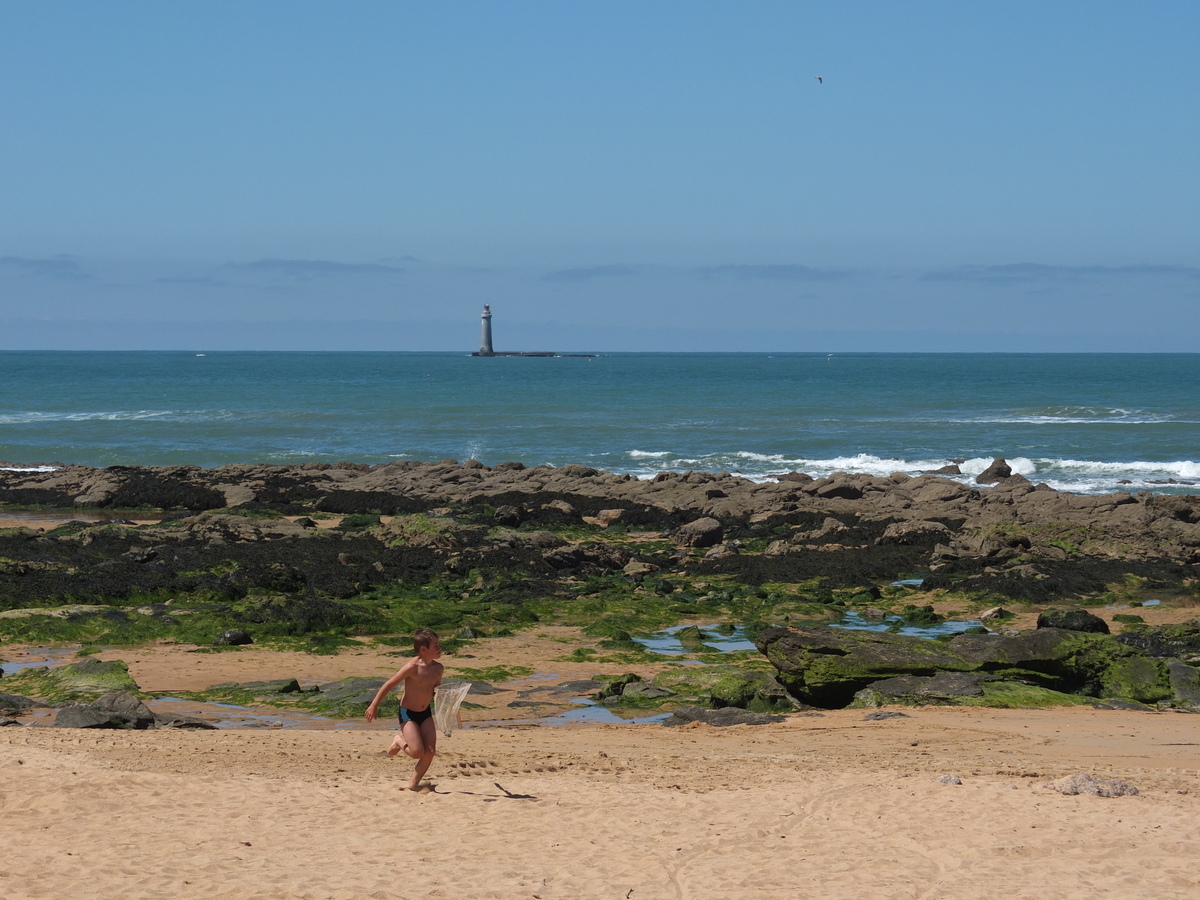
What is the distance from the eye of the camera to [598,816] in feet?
29.1

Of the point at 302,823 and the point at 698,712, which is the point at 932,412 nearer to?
the point at 698,712

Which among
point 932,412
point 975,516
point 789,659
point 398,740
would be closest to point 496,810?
point 398,740

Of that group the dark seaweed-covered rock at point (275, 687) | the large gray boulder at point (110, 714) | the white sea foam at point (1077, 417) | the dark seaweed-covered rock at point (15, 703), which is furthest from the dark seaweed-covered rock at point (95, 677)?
the white sea foam at point (1077, 417)

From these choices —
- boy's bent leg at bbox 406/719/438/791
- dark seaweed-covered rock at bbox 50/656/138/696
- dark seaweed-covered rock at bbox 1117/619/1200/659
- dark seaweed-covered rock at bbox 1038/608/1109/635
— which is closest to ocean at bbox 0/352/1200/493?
dark seaweed-covered rock at bbox 1117/619/1200/659

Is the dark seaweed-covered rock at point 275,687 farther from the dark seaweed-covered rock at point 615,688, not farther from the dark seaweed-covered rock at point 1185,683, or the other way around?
the dark seaweed-covered rock at point 1185,683

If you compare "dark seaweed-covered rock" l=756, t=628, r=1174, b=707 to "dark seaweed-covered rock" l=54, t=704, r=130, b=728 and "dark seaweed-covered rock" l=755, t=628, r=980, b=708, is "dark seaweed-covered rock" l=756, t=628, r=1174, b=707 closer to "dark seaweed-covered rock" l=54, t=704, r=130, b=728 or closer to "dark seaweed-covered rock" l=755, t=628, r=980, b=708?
"dark seaweed-covered rock" l=755, t=628, r=980, b=708

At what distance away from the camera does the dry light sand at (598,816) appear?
7566mm

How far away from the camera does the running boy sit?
895cm

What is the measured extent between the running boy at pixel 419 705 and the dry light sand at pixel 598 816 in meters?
0.33

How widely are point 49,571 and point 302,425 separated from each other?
43.1 metres

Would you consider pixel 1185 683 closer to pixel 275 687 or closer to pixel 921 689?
pixel 921 689

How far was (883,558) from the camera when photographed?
2231 centimetres

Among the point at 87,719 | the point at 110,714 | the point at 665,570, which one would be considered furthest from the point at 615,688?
the point at 665,570

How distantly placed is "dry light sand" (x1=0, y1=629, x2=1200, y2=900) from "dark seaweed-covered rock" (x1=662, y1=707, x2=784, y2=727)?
59cm
